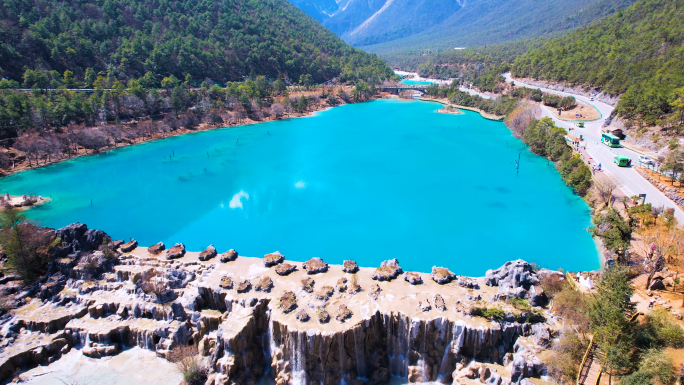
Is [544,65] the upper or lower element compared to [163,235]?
upper

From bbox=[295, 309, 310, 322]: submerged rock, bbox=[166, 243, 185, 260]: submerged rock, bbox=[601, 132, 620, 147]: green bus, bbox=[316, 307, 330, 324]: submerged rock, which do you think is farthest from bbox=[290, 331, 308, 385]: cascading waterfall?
bbox=[601, 132, 620, 147]: green bus

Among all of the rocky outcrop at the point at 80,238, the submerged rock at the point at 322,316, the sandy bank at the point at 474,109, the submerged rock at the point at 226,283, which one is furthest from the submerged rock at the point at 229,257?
the sandy bank at the point at 474,109

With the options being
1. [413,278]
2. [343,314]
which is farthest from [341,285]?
[413,278]

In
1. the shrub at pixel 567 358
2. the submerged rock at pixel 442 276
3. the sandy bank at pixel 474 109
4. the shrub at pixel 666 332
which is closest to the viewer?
A: the shrub at pixel 666 332

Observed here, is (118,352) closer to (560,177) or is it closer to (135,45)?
(560,177)

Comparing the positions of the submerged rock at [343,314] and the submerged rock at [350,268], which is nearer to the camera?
the submerged rock at [343,314]

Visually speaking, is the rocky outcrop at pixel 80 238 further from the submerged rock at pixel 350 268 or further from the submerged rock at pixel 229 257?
the submerged rock at pixel 350 268

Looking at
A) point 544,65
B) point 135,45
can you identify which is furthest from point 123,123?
point 544,65
